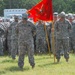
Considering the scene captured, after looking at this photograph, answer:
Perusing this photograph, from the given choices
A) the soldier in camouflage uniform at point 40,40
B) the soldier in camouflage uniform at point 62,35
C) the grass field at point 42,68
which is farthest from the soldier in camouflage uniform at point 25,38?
Answer: the soldier in camouflage uniform at point 40,40

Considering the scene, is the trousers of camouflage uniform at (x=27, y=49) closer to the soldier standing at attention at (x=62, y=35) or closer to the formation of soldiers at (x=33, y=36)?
the formation of soldiers at (x=33, y=36)

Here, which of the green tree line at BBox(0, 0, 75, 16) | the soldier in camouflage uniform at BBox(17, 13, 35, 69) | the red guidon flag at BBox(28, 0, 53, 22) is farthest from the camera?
the green tree line at BBox(0, 0, 75, 16)

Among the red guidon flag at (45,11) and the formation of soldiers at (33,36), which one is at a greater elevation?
the red guidon flag at (45,11)

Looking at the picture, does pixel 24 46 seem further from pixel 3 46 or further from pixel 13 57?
pixel 3 46

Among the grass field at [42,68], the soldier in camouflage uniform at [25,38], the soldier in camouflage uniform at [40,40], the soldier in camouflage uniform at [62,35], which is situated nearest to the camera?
the grass field at [42,68]

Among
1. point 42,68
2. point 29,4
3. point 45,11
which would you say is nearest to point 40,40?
point 45,11

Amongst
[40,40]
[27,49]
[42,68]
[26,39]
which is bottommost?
[42,68]

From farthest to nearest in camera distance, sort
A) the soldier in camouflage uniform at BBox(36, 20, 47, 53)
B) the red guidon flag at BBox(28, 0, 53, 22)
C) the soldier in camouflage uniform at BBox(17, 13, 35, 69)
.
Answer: the soldier in camouflage uniform at BBox(36, 20, 47, 53) < the red guidon flag at BBox(28, 0, 53, 22) < the soldier in camouflage uniform at BBox(17, 13, 35, 69)

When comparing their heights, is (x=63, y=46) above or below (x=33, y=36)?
below

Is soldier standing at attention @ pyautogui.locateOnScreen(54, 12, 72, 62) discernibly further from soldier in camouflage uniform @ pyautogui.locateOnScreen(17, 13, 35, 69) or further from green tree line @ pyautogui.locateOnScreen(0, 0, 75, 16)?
green tree line @ pyautogui.locateOnScreen(0, 0, 75, 16)

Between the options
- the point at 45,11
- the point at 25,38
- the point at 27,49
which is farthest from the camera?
the point at 45,11

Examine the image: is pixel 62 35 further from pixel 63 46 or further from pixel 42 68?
pixel 42 68

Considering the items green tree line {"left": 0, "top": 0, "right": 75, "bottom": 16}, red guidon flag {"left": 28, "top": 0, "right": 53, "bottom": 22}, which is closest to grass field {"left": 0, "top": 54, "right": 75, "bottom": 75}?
red guidon flag {"left": 28, "top": 0, "right": 53, "bottom": 22}

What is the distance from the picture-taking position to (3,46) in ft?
71.7
